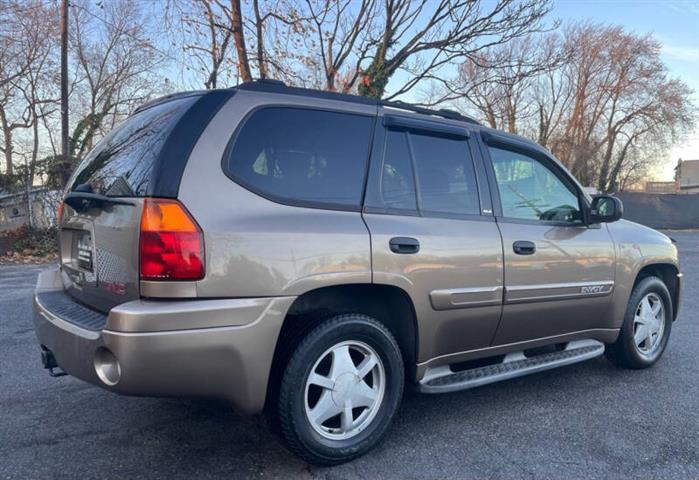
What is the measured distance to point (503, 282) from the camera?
3357mm

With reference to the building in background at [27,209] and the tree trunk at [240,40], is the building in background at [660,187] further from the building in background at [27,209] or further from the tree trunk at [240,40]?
the building in background at [27,209]

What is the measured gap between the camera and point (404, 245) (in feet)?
9.54

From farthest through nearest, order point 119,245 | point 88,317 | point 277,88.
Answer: point 277,88
point 88,317
point 119,245

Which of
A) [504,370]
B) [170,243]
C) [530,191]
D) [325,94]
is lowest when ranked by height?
[504,370]

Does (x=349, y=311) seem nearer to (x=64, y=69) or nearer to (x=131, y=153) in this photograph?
(x=131, y=153)

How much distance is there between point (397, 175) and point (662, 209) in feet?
90.1

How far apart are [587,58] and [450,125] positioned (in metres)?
38.4

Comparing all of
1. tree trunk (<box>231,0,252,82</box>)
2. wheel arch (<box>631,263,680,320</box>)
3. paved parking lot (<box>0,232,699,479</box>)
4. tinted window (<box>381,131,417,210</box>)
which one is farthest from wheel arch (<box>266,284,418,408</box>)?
tree trunk (<box>231,0,252,82</box>)

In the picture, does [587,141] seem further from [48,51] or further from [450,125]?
[450,125]

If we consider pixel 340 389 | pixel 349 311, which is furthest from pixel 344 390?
pixel 349 311

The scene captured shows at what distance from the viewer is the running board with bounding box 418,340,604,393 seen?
10.3 ft

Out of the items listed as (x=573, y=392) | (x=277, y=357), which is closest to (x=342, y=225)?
(x=277, y=357)

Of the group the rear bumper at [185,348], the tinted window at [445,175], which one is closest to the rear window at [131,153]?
the rear bumper at [185,348]

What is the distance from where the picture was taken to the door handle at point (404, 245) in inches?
113
